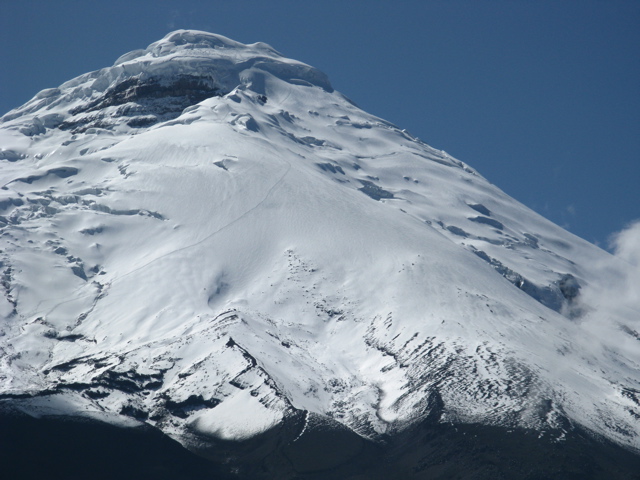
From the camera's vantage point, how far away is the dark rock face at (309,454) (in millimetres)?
91312

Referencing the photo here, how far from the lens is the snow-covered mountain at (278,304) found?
101 m

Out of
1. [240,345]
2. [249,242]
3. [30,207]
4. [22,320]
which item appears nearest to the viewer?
[240,345]

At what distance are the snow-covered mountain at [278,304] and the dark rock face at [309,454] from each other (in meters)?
0.74

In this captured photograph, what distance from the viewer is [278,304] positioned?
411ft

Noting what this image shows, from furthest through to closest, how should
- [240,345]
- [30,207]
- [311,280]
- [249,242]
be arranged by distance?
[30,207] < [249,242] < [311,280] < [240,345]

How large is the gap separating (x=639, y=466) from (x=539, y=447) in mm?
10645

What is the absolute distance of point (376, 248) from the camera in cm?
14000

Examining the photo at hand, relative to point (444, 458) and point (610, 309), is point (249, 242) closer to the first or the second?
point (444, 458)

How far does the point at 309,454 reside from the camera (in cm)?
9388

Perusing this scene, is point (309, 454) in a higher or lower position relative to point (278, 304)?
lower

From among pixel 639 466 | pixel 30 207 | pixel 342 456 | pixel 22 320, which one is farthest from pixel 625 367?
pixel 30 207

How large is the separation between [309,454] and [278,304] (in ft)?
113

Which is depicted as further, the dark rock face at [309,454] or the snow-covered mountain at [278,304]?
the snow-covered mountain at [278,304]

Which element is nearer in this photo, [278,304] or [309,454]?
[309,454]
